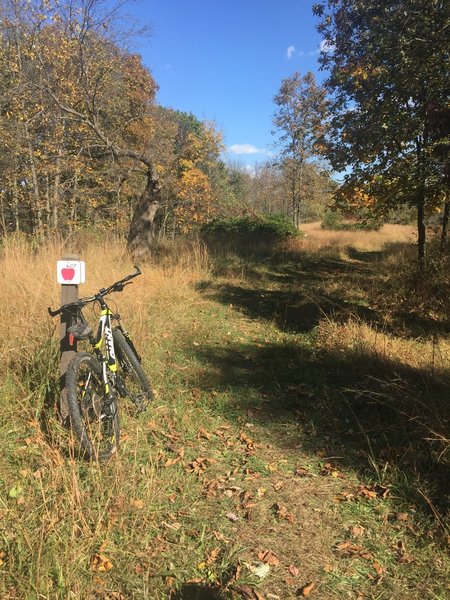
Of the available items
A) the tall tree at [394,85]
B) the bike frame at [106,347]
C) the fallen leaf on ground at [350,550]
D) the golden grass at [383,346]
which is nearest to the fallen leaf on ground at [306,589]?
the fallen leaf on ground at [350,550]

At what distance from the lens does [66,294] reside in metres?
3.50

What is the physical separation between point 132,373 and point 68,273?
48.1 inches

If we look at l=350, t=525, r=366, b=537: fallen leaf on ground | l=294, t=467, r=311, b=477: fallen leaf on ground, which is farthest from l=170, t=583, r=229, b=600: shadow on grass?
l=294, t=467, r=311, b=477: fallen leaf on ground

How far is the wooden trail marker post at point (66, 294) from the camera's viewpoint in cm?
340

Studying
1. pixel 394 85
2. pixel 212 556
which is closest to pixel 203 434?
pixel 212 556

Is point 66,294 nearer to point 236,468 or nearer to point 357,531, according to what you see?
point 236,468

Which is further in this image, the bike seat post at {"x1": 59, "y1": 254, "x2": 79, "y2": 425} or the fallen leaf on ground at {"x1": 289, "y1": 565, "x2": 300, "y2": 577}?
the bike seat post at {"x1": 59, "y1": 254, "x2": 79, "y2": 425}

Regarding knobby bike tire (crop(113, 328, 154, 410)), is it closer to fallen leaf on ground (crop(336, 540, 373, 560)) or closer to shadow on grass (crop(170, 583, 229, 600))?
shadow on grass (crop(170, 583, 229, 600))

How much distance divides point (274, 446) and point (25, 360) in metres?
2.47

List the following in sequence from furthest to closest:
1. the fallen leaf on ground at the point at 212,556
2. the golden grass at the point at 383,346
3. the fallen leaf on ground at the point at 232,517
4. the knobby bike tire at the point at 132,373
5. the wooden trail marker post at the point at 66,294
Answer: the golden grass at the point at 383,346, the knobby bike tire at the point at 132,373, the wooden trail marker post at the point at 66,294, the fallen leaf on ground at the point at 232,517, the fallen leaf on ground at the point at 212,556

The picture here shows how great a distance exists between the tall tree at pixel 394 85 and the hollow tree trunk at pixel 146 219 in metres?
4.82

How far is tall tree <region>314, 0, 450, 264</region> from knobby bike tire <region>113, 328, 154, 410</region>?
479 cm

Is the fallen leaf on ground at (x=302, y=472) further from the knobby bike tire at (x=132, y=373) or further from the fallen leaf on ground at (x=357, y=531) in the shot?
Answer: the knobby bike tire at (x=132, y=373)

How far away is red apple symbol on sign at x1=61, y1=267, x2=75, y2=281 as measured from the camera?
11.3 feet
